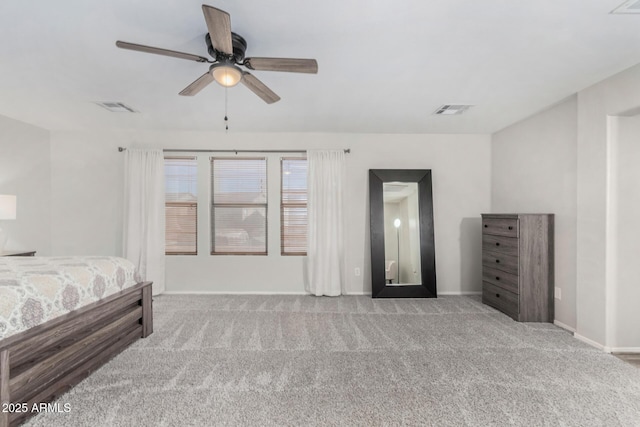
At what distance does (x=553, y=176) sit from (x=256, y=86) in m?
3.28

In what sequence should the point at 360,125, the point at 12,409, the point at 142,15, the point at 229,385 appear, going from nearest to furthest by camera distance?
the point at 12,409
the point at 142,15
the point at 229,385
the point at 360,125

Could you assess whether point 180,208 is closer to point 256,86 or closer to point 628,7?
point 256,86

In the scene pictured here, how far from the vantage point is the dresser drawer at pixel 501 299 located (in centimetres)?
336

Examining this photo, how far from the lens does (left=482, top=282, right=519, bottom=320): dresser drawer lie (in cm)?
336

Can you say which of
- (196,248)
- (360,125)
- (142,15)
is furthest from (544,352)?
(196,248)

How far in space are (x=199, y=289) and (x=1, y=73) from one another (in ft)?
10.2

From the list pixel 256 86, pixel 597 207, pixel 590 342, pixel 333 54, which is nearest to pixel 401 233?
pixel 597 207

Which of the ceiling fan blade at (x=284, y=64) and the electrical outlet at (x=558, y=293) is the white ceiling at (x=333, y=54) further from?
the electrical outlet at (x=558, y=293)

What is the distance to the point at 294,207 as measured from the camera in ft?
14.7

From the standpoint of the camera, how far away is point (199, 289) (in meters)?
4.43

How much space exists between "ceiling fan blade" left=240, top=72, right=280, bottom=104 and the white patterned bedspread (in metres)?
1.89

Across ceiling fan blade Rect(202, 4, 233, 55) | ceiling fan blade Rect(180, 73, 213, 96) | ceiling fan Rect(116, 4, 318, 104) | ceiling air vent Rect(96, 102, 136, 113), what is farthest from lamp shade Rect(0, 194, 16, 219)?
ceiling fan blade Rect(202, 4, 233, 55)

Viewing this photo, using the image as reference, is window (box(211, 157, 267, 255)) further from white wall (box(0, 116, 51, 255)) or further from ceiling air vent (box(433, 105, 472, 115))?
ceiling air vent (box(433, 105, 472, 115))

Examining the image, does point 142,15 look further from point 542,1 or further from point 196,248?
point 196,248
